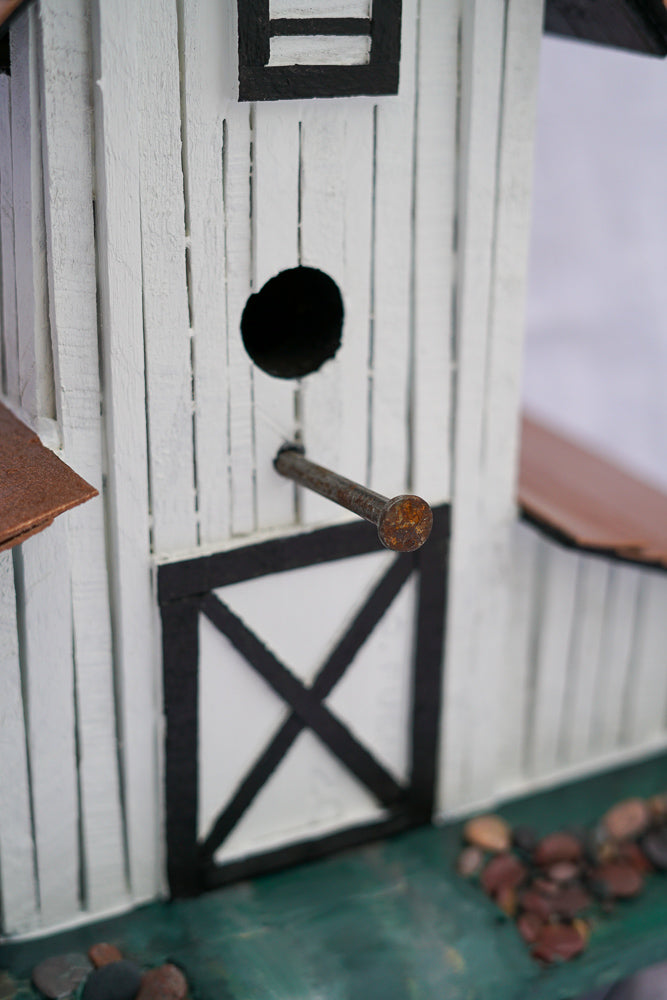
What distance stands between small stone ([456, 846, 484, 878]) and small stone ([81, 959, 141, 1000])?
0.91 metres

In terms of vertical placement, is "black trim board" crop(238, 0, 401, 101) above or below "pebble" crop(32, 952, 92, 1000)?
above

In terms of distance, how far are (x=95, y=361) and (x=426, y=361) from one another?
32.6 inches

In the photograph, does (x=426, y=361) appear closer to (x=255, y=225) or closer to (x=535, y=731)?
(x=255, y=225)

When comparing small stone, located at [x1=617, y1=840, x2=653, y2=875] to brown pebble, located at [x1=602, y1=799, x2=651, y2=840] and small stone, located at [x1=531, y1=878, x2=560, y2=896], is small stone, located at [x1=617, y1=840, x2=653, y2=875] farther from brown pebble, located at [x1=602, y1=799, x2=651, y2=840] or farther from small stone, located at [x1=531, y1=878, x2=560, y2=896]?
small stone, located at [x1=531, y1=878, x2=560, y2=896]

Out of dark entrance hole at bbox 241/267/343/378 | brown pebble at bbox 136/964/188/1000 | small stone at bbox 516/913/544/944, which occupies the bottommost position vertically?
small stone at bbox 516/913/544/944

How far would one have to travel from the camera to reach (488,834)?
3.51m

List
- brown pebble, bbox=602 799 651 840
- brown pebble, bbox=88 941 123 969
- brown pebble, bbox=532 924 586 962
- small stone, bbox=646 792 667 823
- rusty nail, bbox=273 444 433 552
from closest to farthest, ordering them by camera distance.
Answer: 1. rusty nail, bbox=273 444 433 552
2. brown pebble, bbox=88 941 123 969
3. brown pebble, bbox=532 924 586 962
4. brown pebble, bbox=602 799 651 840
5. small stone, bbox=646 792 667 823

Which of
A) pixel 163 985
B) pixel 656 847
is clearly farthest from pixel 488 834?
pixel 163 985

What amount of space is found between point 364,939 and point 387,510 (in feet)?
4.16

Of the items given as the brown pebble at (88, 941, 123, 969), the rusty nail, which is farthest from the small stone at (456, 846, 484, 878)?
the rusty nail

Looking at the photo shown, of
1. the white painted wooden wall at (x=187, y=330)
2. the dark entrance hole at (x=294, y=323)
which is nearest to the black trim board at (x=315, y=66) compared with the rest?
the white painted wooden wall at (x=187, y=330)

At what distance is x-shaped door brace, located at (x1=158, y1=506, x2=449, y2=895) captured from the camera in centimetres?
300

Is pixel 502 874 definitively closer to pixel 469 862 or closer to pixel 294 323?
pixel 469 862

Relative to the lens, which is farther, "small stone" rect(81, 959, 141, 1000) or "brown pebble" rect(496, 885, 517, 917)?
"brown pebble" rect(496, 885, 517, 917)
